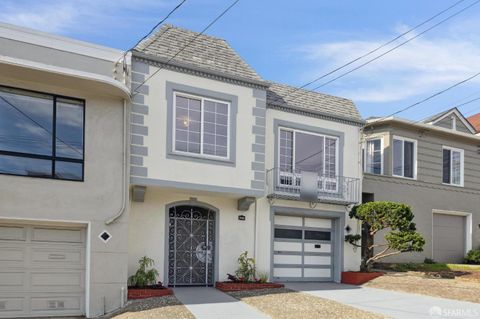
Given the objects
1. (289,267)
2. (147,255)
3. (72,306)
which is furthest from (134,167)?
(289,267)

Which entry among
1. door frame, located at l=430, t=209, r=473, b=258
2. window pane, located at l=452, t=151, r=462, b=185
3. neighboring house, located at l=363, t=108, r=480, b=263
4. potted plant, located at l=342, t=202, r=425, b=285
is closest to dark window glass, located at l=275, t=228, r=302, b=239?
potted plant, located at l=342, t=202, r=425, b=285

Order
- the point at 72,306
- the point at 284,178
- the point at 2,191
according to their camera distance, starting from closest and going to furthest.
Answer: the point at 2,191
the point at 72,306
the point at 284,178

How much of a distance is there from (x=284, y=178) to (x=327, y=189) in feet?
5.44

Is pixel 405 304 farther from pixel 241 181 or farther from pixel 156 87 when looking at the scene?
pixel 156 87

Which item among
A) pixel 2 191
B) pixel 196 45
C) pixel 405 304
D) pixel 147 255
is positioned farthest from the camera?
pixel 196 45

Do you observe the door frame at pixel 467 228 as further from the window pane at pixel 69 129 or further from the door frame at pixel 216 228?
the window pane at pixel 69 129

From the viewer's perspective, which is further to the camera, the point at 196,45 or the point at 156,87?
the point at 196,45

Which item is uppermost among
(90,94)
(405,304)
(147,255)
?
(90,94)

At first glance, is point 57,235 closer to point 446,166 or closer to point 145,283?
point 145,283

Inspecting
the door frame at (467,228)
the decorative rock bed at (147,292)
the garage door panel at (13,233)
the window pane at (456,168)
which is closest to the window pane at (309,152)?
the decorative rock bed at (147,292)

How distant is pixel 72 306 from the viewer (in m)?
9.98

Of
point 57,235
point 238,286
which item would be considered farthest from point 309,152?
point 57,235

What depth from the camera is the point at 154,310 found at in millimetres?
9578

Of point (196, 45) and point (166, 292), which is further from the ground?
point (196, 45)
